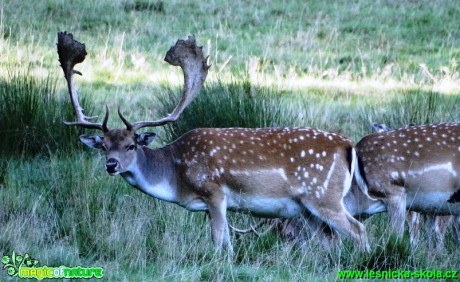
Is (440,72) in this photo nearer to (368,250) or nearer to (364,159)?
(364,159)

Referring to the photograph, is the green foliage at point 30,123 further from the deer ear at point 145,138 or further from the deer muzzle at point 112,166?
the deer muzzle at point 112,166

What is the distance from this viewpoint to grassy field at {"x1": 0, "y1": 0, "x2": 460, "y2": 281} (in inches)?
276

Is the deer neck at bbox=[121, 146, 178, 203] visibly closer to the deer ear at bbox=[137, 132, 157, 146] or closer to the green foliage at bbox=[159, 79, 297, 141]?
the deer ear at bbox=[137, 132, 157, 146]

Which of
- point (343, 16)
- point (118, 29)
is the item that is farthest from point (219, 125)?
point (343, 16)

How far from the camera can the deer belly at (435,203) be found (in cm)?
778

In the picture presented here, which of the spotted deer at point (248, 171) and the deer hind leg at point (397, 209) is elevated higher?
the spotted deer at point (248, 171)

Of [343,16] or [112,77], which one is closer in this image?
[112,77]

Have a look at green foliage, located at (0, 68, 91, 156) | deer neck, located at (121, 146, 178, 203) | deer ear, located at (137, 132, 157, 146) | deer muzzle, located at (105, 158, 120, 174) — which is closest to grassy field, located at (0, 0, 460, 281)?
green foliage, located at (0, 68, 91, 156)

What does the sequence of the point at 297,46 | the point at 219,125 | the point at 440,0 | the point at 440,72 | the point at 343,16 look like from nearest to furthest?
the point at 219,125, the point at 440,72, the point at 297,46, the point at 343,16, the point at 440,0

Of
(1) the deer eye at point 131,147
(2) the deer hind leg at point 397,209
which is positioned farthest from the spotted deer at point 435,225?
(1) the deer eye at point 131,147

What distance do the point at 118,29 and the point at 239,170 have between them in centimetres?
913

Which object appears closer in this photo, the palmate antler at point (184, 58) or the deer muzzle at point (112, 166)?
the deer muzzle at point (112, 166)

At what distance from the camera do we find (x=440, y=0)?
18.7m

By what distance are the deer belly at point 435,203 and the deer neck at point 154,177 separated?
5.79ft
